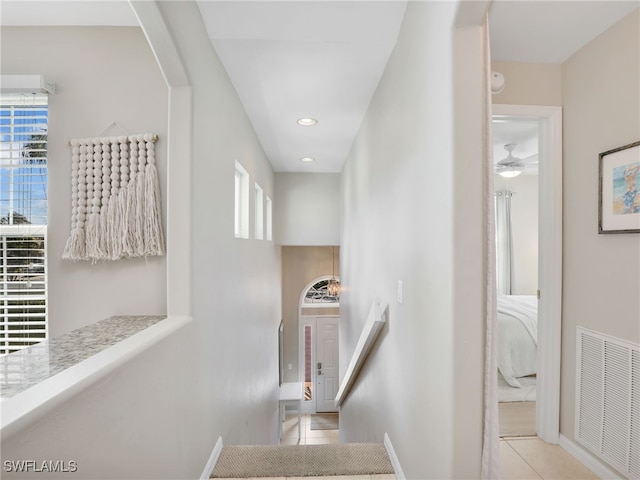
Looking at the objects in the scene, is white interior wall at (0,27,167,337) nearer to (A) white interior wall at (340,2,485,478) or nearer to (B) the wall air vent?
(B) the wall air vent

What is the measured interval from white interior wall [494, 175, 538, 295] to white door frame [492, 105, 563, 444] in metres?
4.49

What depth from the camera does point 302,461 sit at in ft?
6.82

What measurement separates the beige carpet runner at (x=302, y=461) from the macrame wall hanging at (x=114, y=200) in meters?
1.29

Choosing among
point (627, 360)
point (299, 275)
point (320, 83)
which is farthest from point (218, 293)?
point (299, 275)

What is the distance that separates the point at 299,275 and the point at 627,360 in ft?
20.4

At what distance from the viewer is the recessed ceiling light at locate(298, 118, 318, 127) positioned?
3.40 m

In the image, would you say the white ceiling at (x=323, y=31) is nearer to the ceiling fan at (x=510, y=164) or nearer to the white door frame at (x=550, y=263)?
the white door frame at (x=550, y=263)

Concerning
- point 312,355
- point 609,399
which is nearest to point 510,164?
point 609,399

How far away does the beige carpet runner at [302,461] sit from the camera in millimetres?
1945

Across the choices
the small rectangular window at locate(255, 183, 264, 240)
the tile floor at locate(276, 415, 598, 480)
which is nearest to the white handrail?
the tile floor at locate(276, 415, 598, 480)

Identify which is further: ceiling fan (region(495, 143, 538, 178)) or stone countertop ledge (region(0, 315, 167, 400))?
ceiling fan (region(495, 143, 538, 178))

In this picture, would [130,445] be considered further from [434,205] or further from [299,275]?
[299,275]

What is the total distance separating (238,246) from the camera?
2.80 m

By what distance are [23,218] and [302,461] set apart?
7.03ft
